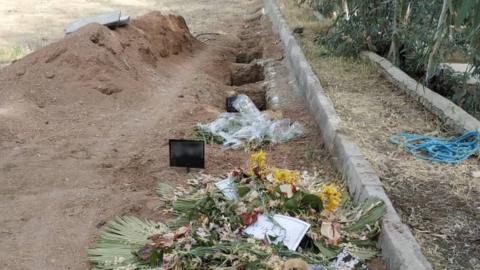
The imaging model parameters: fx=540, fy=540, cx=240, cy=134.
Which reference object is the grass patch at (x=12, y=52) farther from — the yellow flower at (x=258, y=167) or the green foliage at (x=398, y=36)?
the yellow flower at (x=258, y=167)

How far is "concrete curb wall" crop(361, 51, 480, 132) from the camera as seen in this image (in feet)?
15.2

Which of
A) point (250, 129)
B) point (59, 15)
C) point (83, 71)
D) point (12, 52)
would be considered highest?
point (250, 129)

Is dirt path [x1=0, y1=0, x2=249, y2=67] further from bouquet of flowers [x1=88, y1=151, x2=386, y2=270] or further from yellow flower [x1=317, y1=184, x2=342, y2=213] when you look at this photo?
yellow flower [x1=317, y1=184, x2=342, y2=213]

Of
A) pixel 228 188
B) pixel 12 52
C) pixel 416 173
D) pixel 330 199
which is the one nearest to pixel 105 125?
pixel 228 188

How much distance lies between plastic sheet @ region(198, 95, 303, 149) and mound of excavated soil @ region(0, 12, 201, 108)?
1940 millimetres

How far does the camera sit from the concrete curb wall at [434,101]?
4.64 meters

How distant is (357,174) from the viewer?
3.69m

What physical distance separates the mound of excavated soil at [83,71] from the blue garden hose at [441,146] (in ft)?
11.9

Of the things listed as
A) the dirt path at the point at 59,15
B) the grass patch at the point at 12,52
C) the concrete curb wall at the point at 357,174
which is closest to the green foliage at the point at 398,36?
the concrete curb wall at the point at 357,174

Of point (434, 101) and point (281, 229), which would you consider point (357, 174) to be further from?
point (434, 101)

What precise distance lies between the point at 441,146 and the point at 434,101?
109 cm

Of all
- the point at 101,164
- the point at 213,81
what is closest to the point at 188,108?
the point at 101,164

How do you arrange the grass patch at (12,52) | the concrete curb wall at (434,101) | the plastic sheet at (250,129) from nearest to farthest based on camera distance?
the concrete curb wall at (434,101) → the plastic sheet at (250,129) → the grass patch at (12,52)

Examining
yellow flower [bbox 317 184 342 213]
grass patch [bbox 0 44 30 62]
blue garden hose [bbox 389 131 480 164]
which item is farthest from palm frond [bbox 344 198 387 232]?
grass patch [bbox 0 44 30 62]
